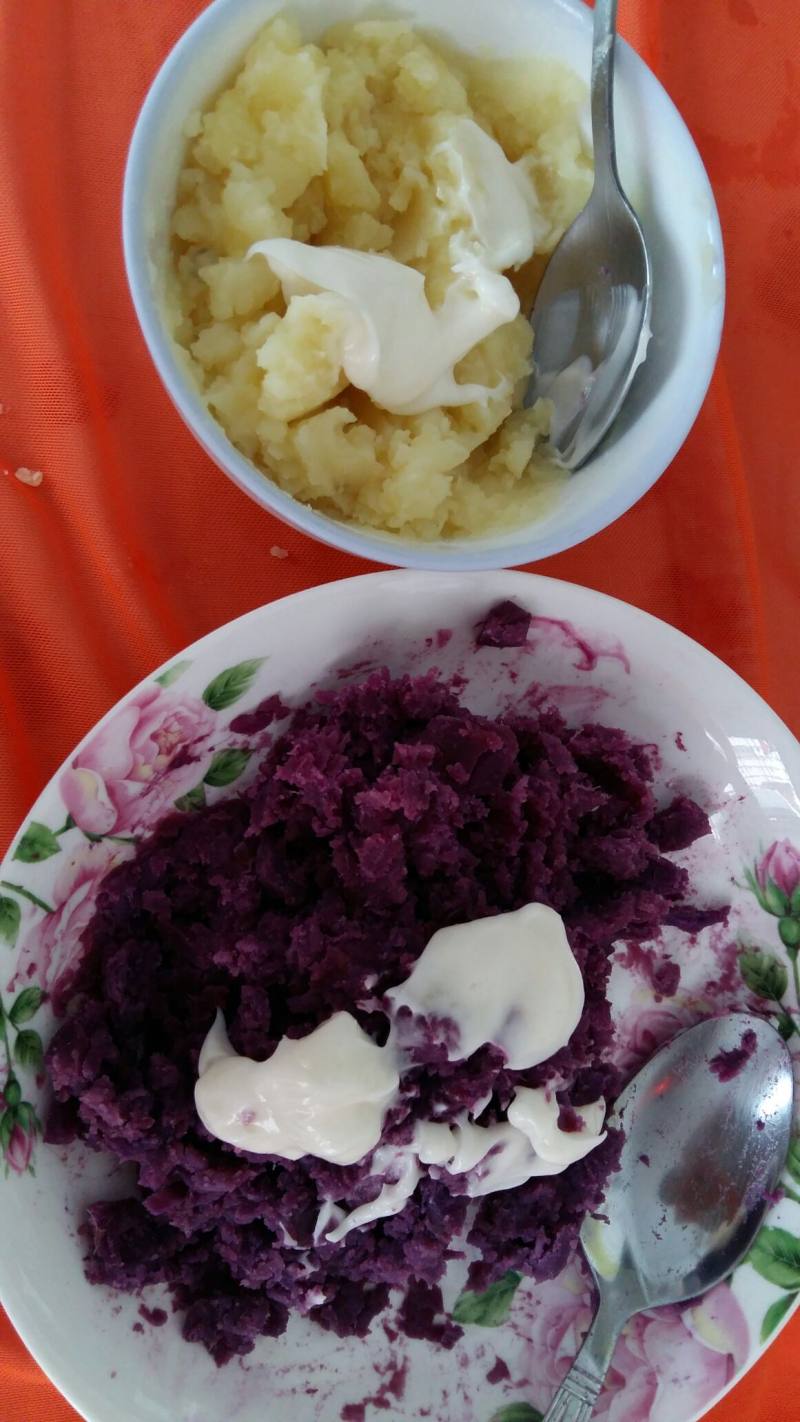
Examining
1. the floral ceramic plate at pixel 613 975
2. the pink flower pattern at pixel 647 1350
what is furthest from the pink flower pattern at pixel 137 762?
the pink flower pattern at pixel 647 1350

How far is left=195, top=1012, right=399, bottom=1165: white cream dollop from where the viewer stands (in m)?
1.33

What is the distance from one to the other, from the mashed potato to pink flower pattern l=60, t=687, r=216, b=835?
Answer: 0.35 m

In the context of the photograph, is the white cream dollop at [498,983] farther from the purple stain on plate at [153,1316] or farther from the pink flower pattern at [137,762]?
the purple stain on plate at [153,1316]

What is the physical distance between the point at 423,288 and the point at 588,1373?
1583 millimetres

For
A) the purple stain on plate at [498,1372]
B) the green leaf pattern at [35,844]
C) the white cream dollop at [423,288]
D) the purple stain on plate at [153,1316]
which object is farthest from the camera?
the purple stain on plate at [498,1372]

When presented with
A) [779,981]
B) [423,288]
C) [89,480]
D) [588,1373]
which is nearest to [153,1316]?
[588,1373]

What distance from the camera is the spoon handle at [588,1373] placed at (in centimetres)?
158

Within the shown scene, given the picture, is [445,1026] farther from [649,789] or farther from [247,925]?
[649,789]

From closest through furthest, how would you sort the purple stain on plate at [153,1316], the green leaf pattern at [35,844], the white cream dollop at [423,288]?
1. the white cream dollop at [423,288]
2. the green leaf pattern at [35,844]
3. the purple stain on plate at [153,1316]

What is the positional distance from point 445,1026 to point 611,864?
0.35 metres

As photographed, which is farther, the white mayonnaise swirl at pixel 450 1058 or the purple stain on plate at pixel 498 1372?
the purple stain on plate at pixel 498 1372

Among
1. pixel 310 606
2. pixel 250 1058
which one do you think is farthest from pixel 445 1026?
pixel 310 606

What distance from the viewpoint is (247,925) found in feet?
4.82

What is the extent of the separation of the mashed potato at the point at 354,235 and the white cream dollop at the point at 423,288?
3 cm
